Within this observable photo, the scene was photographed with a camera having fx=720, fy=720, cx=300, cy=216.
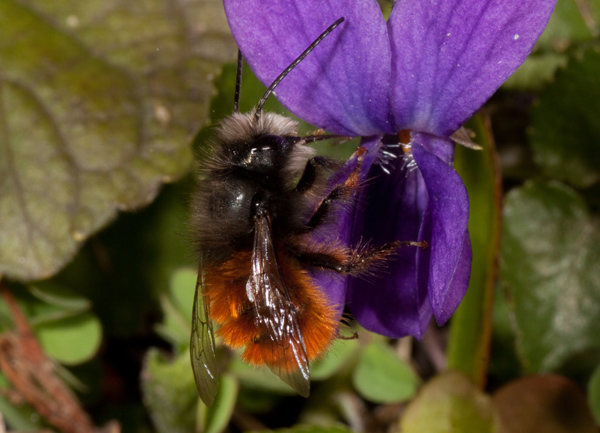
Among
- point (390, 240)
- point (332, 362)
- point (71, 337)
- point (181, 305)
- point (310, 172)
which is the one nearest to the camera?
point (310, 172)

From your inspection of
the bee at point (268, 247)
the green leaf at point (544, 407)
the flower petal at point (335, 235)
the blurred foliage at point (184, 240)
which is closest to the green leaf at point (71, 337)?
the blurred foliage at point (184, 240)

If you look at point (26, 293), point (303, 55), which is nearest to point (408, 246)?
point (303, 55)

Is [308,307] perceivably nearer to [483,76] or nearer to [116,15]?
[483,76]

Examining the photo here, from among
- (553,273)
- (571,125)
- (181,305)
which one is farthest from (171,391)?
(571,125)

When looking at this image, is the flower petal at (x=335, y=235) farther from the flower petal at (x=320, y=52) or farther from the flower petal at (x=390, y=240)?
the flower petal at (x=320, y=52)

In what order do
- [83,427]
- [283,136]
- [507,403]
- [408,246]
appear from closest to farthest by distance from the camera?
[283,136] → [408,246] → [507,403] → [83,427]

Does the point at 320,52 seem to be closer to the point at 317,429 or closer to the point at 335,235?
the point at 335,235
